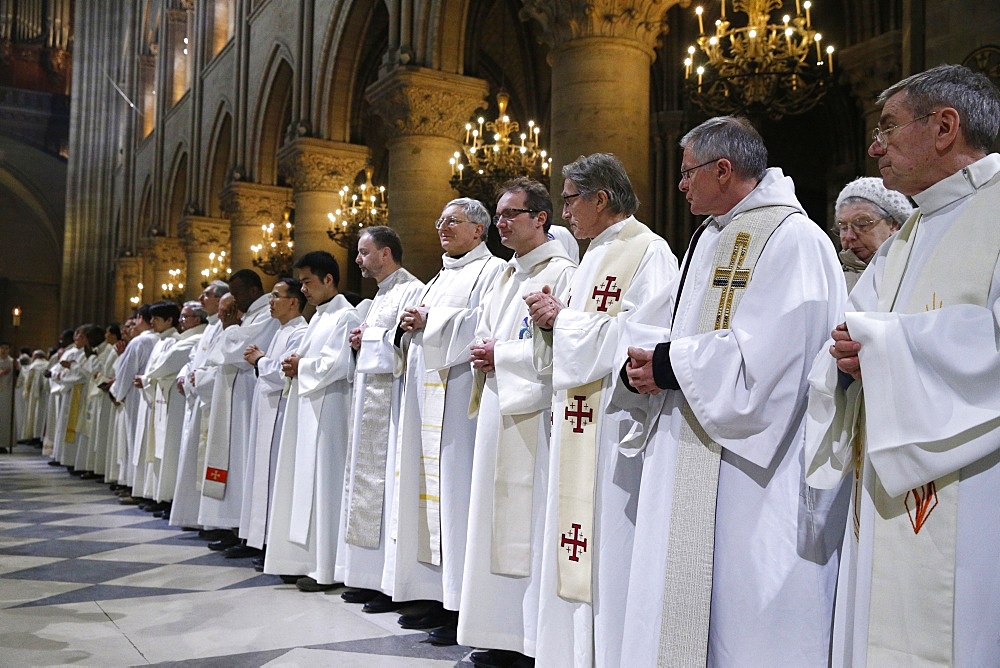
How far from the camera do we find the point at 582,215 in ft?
11.7

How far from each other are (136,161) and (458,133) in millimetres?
20282

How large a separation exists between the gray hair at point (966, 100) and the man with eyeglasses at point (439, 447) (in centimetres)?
238

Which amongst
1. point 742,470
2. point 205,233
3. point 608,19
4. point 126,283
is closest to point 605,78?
point 608,19

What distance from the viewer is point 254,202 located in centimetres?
1767

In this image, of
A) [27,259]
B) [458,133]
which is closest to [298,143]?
[458,133]

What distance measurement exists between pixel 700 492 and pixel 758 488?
0.15 metres

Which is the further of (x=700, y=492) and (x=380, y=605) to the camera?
(x=380, y=605)

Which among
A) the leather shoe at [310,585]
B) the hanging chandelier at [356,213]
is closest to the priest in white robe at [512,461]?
the leather shoe at [310,585]

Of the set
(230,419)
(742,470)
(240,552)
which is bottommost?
(240,552)

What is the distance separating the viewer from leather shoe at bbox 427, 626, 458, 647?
419cm

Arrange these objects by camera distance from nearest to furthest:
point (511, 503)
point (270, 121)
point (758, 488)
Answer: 1. point (758, 488)
2. point (511, 503)
3. point (270, 121)

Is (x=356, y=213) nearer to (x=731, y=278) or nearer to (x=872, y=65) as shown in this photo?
(x=872, y=65)

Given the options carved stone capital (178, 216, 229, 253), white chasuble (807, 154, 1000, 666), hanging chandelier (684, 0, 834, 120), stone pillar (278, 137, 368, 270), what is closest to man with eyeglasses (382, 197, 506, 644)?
white chasuble (807, 154, 1000, 666)

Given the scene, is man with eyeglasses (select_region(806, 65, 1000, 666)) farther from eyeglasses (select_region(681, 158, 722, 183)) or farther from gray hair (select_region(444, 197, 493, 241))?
gray hair (select_region(444, 197, 493, 241))
